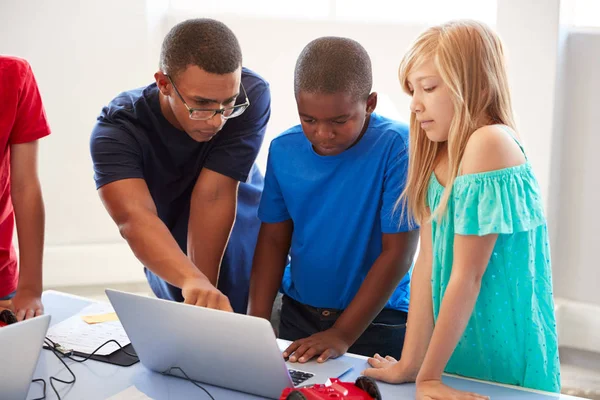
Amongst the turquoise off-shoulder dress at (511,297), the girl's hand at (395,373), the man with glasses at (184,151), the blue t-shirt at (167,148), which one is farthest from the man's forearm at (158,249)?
the turquoise off-shoulder dress at (511,297)

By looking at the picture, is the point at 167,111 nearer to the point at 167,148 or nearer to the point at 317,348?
the point at 167,148

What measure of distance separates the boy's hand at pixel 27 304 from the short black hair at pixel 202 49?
2.02 feet

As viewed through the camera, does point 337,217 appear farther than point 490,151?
Yes

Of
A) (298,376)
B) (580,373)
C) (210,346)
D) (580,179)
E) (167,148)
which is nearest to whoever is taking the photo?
(210,346)

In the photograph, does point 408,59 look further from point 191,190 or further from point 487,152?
point 191,190

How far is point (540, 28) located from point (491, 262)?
1973 millimetres

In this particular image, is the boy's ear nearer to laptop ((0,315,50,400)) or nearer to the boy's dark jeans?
the boy's dark jeans

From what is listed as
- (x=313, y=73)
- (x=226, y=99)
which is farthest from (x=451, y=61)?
(x=226, y=99)

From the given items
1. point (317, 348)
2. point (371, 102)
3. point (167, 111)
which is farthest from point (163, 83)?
point (317, 348)

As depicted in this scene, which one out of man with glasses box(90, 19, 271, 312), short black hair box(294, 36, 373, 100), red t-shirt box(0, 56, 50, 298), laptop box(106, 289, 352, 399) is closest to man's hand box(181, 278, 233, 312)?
man with glasses box(90, 19, 271, 312)

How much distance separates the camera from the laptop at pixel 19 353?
1.24 metres

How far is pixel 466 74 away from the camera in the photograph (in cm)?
142

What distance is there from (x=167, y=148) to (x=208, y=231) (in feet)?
0.78

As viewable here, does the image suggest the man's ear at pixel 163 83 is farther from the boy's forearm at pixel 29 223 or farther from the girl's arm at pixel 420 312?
the girl's arm at pixel 420 312
